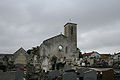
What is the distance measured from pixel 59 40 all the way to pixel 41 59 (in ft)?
22.0

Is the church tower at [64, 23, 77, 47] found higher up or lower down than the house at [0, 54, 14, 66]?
higher up

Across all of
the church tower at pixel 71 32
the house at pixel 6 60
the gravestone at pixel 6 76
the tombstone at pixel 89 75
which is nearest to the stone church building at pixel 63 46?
the church tower at pixel 71 32

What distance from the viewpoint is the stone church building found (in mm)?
31078

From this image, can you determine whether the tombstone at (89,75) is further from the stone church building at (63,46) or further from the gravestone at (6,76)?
the stone church building at (63,46)

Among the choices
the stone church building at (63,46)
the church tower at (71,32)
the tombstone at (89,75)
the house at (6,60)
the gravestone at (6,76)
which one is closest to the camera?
the gravestone at (6,76)

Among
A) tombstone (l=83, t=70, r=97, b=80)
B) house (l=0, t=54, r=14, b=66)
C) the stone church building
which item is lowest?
tombstone (l=83, t=70, r=97, b=80)

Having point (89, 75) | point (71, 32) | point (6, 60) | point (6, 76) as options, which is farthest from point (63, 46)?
point (6, 76)

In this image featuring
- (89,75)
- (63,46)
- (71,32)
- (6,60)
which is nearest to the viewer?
(89,75)

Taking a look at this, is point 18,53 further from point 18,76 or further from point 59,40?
point 18,76

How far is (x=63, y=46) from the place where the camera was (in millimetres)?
32906

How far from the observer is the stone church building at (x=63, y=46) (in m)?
31.1

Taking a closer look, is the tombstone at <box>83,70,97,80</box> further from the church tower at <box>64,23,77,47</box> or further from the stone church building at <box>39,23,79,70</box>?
the church tower at <box>64,23,77,47</box>

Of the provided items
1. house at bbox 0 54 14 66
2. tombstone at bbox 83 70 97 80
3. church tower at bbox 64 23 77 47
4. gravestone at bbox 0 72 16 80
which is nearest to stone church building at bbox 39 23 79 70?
church tower at bbox 64 23 77 47

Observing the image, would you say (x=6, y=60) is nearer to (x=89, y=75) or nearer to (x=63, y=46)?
(x=63, y=46)
